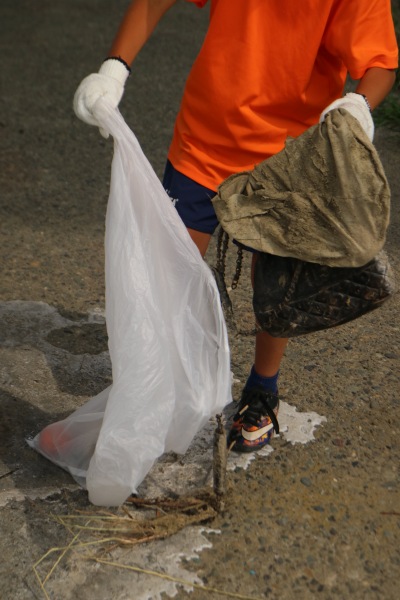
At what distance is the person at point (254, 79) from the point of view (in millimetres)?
2457

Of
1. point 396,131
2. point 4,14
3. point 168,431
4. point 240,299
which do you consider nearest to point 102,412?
point 168,431

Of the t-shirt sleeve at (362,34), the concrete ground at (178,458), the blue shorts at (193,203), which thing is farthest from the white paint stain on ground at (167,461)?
the t-shirt sleeve at (362,34)

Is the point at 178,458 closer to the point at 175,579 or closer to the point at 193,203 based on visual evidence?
the point at 175,579

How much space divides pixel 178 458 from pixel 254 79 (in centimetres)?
108

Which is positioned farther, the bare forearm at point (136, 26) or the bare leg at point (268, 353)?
the bare leg at point (268, 353)

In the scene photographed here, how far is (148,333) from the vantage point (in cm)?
242

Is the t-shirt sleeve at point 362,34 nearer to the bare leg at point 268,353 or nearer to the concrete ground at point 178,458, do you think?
the bare leg at point 268,353

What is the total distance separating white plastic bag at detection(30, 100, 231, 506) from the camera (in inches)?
94.9

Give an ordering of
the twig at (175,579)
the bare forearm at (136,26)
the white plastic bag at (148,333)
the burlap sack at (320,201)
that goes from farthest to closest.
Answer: the bare forearm at (136,26)
the white plastic bag at (148,333)
the twig at (175,579)
the burlap sack at (320,201)

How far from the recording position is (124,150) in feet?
8.04

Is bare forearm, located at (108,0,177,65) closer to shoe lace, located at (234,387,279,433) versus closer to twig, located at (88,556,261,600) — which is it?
shoe lace, located at (234,387,279,433)

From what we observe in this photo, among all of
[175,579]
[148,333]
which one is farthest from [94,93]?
[175,579]

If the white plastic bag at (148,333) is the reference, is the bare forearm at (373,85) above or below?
above

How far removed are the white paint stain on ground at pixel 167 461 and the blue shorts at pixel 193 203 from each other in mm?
644
